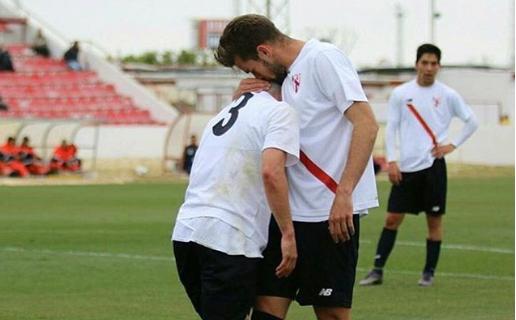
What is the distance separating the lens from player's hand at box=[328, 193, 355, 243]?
6.92m

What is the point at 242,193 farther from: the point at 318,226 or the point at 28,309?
the point at 28,309

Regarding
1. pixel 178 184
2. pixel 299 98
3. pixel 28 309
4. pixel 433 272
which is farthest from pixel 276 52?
pixel 178 184

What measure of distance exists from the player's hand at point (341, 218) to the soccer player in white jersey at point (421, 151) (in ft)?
19.3

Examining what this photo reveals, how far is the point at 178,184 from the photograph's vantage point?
3594 centimetres

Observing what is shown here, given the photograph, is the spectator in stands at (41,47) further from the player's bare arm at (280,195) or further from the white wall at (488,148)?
the player's bare arm at (280,195)

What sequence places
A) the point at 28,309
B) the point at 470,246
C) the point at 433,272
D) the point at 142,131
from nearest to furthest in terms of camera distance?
the point at 28,309 < the point at 433,272 < the point at 470,246 < the point at 142,131

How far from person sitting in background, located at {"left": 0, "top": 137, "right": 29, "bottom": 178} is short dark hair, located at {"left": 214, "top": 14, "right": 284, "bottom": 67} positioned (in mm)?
30541

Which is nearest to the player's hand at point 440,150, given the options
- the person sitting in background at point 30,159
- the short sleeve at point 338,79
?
the short sleeve at point 338,79

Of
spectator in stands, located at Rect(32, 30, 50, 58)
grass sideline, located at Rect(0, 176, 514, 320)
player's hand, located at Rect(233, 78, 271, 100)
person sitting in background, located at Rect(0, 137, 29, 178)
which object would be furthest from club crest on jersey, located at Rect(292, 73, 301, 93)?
spectator in stands, located at Rect(32, 30, 50, 58)

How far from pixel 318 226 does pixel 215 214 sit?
1.94ft

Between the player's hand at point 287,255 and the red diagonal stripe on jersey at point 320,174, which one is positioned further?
the red diagonal stripe on jersey at point 320,174

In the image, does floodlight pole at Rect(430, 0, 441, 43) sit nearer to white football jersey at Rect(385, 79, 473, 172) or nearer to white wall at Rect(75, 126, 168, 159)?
white wall at Rect(75, 126, 168, 159)

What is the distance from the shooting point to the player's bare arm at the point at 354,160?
6.91 meters

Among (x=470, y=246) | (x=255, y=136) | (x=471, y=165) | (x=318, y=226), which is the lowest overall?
(x=471, y=165)
